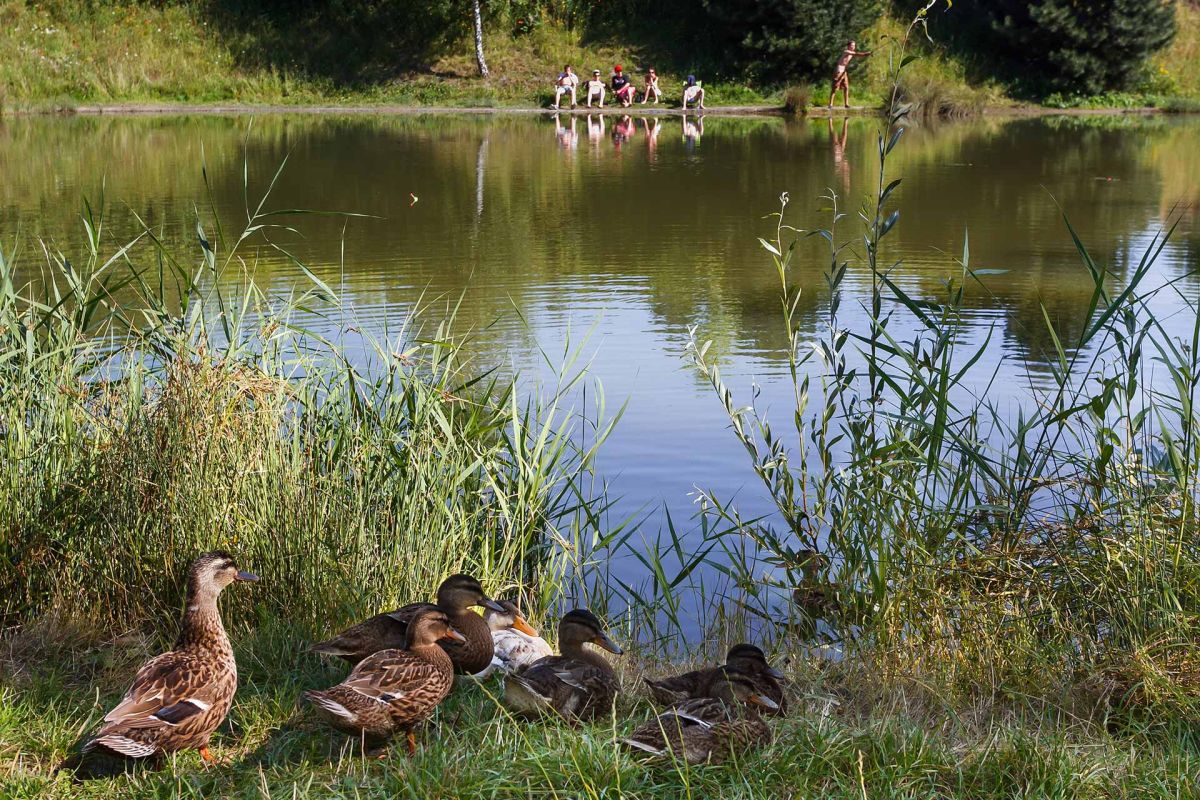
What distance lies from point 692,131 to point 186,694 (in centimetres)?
2735

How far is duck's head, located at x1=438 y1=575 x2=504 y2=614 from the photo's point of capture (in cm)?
407

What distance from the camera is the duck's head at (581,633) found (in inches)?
159

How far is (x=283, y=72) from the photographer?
36688mm

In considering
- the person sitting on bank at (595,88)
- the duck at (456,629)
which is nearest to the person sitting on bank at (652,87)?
the person sitting on bank at (595,88)

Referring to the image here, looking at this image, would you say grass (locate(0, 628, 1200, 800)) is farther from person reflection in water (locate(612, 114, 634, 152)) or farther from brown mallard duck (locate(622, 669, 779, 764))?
person reflection in water (locate(612, 114, 634, 152))

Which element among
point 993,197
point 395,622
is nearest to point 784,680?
point 395,622

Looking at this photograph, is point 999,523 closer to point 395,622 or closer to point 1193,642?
point 1193,642

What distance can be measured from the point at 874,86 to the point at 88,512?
3572 cm

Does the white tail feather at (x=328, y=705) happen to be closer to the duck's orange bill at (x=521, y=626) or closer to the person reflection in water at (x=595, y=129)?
the duck's orange bill at (x=521, y=626)

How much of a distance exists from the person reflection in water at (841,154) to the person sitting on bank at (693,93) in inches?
159

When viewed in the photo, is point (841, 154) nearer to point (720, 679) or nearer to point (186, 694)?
point (720, 679)

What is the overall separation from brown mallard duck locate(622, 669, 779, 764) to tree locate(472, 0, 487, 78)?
3494cm

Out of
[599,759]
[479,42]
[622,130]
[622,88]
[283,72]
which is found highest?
[479,42]

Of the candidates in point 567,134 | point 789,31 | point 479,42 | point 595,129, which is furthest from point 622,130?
point 789,31
